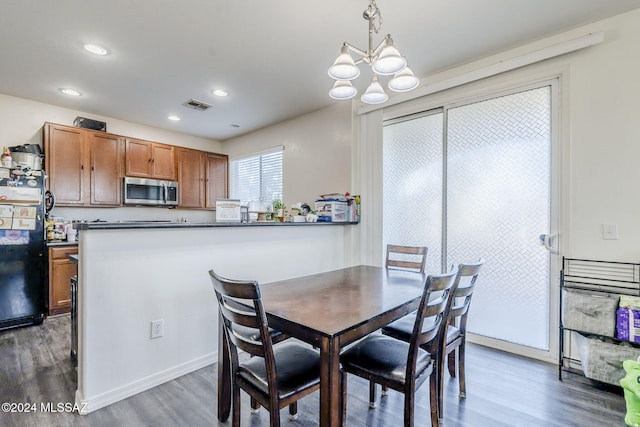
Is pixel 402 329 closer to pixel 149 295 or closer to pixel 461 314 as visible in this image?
pixel 461 314

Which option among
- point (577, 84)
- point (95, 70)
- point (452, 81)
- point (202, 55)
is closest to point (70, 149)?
point (95, 70)

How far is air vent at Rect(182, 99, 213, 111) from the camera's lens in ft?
12.3

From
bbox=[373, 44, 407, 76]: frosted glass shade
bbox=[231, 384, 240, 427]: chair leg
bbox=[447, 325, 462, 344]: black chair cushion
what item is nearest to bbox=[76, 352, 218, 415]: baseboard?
bbox=[231, 384, 240, 427]: chair leg

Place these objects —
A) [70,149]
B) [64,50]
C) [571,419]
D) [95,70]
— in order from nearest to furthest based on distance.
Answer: [571,419] < [64,50] < [95,70] < [70,149]

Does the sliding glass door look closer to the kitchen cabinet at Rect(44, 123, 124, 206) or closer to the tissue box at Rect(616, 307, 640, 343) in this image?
the tissue box at Rect(616, 307, 640, 343)

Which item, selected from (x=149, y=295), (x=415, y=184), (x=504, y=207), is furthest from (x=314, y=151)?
(x=149, y=295)

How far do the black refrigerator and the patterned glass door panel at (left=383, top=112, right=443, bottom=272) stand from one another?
3.75 meters

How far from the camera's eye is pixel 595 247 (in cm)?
227

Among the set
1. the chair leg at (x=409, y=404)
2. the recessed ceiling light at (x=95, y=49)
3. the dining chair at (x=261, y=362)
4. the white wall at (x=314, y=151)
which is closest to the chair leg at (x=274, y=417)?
the dining chair at (x=261, y=362)

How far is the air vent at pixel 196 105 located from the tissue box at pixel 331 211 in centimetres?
194

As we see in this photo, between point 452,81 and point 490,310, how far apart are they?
7.06 feet

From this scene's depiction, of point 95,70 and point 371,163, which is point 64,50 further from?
point 371,163

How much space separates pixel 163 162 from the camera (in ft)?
15.5

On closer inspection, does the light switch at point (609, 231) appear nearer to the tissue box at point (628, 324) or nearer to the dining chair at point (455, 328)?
the tissue box at point (628, 324)
